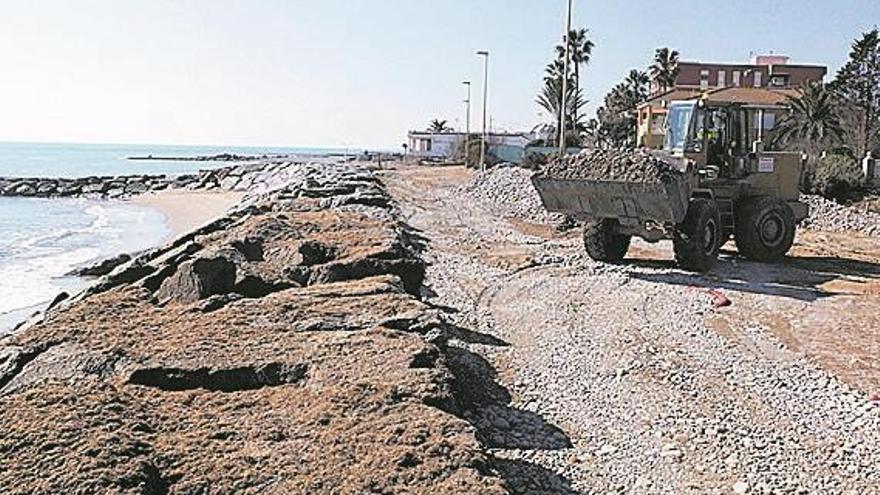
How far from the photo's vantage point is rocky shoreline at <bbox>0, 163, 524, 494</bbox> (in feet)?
14.9

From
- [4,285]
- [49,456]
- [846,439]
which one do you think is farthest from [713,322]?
[4,285]

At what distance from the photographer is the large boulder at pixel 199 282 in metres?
9.28

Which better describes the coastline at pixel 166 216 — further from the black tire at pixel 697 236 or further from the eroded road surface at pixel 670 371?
the black tire at pixel 697 236

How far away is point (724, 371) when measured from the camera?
8992 millimetres

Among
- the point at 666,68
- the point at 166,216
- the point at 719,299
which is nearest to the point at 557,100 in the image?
the point at 666,68

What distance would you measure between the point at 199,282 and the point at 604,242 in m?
8.46

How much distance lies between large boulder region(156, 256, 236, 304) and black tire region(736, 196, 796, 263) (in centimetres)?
988

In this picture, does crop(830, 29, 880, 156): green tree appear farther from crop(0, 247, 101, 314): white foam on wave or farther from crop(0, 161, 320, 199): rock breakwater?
crop(0, 247, 101, 314): white foam on wave

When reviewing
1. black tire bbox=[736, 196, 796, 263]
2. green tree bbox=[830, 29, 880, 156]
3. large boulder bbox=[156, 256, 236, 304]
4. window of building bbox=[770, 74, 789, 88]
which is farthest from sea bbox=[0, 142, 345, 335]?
window of building bbox=[770, 74, 789, 88]

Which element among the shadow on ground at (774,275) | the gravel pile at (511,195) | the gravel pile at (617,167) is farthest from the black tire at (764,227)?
the gravel pile at (511,195)

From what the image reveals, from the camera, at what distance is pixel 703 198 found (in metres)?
15.1

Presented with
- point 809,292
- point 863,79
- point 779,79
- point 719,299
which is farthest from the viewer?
point 779,79

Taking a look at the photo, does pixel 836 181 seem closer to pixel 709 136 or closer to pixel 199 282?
pixel 709 136

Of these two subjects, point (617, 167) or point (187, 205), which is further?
point (187, 205)
